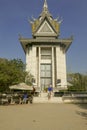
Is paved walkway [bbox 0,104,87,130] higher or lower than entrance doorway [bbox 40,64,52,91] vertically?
lower

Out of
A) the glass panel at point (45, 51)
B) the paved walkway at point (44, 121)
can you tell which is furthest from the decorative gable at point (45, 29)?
the paved walkway at point (44, 121)

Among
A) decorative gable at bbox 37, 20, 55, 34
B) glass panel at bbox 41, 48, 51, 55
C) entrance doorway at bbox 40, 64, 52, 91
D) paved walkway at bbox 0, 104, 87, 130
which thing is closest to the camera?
paved walkway at bbox 0, 104, 87, 130

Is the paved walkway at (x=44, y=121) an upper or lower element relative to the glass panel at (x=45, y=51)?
lower

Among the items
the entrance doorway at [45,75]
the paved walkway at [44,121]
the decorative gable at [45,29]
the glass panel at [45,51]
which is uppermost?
the decorative gable at [45,29]

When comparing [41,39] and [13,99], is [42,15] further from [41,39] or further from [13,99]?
[13,99]

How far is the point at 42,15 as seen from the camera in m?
46.2

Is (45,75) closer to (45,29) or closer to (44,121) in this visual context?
(45,29)

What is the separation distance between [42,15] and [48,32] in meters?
4.10

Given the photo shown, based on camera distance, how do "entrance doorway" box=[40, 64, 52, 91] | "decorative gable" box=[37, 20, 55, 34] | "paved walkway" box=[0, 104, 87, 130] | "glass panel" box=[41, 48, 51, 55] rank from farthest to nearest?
1. "glass panel" box=[41, 48, 51, 55]
2. "decorative gable" box=[37, 20, 55, 34]
3. "entrance doorway" box=[40, 64, 52, 91]
4. "paved walkway" box=[0, 104, 87, 130]

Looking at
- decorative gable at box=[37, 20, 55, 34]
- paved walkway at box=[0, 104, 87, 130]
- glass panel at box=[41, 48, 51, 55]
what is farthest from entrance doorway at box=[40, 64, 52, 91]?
paved walkway at box=[0, 104, 87, 130]

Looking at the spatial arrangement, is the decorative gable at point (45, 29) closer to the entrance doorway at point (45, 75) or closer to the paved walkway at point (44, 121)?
the entrance doorway at point (45, 75)

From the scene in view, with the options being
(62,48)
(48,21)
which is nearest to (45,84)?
(62,48)

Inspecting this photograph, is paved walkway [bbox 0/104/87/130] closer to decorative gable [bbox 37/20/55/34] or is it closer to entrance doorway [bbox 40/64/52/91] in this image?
entrance doorway [bbox 40/64/52/91]

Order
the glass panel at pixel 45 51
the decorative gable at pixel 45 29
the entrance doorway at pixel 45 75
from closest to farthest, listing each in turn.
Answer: the entrance doorway at pixel 45 75 < the decorative gable at pixel 45 29 < the glass panel at pixel 45 51
